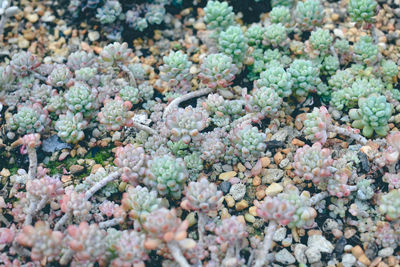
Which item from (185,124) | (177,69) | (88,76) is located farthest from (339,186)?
(88,76)

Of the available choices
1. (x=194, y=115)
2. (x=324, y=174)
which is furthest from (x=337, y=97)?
(x=194, y=115)

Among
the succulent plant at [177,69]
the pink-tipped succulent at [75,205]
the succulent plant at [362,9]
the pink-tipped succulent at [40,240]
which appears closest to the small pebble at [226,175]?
the succulent plant at [177,69]

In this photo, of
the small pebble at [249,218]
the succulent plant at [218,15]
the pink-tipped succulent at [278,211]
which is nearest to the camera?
the pink-tipped succulent at [278,211]

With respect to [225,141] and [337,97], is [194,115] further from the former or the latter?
[337,97]

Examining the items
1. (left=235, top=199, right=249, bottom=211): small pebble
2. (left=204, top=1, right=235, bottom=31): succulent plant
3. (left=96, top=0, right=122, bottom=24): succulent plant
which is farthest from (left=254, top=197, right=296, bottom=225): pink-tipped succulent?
(left=96, top=0, right=122, bottom=24): succulent plant

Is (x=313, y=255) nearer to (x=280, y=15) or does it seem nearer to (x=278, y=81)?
(x=278, y=81)

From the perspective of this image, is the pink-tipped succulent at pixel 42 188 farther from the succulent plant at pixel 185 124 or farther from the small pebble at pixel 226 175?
the small pebble at pixel 226 175
